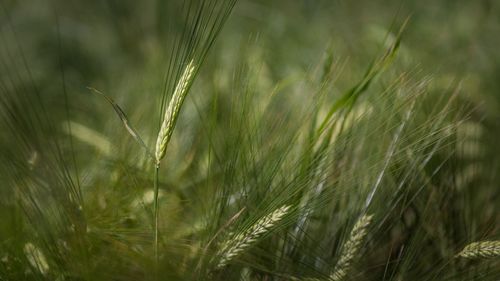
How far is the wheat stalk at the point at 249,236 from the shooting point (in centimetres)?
50

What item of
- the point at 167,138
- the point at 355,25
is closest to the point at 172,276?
the point at 167,138

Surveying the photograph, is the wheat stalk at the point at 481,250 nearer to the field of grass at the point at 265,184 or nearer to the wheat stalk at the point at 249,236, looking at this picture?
the field of grass at the point at 265,184

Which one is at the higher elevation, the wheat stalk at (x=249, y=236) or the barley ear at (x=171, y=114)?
the barley ear at (x=171, y=114)

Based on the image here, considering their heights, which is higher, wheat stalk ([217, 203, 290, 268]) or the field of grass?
the field of grass

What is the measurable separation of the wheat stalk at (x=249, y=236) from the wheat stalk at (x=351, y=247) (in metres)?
0.07

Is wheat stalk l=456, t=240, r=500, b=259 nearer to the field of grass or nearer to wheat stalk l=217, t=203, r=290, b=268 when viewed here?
the field of grass

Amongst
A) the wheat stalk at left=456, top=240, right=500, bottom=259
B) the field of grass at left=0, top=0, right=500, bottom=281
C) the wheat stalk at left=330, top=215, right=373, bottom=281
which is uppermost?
the field of grass at left=0, top=0, right=500, bottom=281

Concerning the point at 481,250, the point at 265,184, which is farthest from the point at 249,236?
the point at 481,250

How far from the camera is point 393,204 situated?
589 mm

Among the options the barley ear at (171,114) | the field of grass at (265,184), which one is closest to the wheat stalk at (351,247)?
the field of grass at (265,184)

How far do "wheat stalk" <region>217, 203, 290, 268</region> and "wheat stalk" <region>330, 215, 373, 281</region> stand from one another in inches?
2.7

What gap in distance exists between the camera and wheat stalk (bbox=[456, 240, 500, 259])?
0.52 metres

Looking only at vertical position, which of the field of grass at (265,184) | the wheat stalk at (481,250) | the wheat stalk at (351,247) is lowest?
the wheat stalk at (481,250)

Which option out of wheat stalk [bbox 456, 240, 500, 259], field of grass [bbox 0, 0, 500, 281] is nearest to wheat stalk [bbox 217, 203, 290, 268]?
field of grass [bbox 0, 0, 500, 281]
